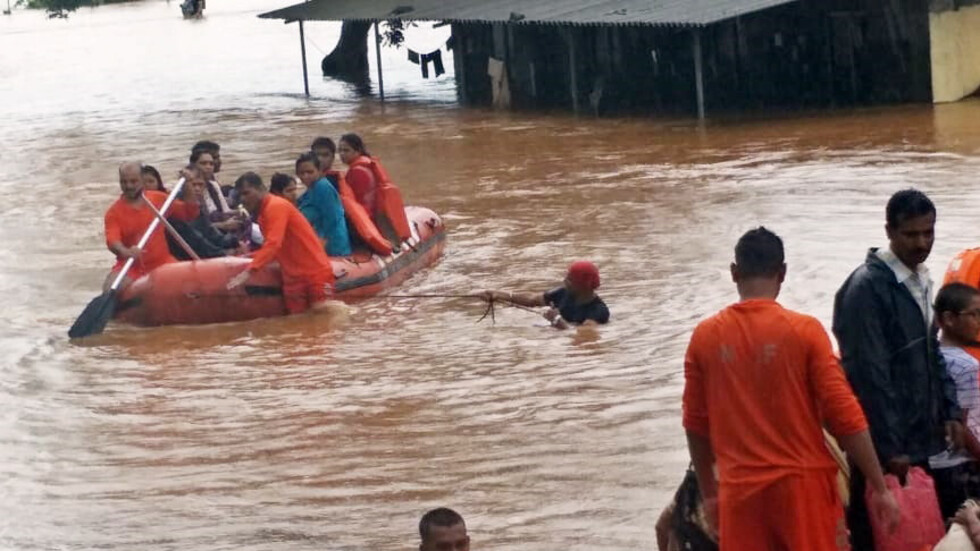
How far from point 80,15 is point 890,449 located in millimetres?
96507

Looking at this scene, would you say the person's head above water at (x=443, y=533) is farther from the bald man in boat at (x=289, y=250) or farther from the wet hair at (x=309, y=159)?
the wet hair at (x=309, y=159)

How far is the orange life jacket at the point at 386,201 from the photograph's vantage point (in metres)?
15.2

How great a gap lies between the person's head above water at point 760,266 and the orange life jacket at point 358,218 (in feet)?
31.2

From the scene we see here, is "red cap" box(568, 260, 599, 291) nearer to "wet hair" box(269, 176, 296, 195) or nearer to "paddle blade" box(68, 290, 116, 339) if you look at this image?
"wet hair" box(269, 176, 296, 195)

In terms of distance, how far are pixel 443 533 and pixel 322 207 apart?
9143mm

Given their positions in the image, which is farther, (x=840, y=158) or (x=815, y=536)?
(x=840, y=158)

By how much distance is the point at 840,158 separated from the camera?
2177cm

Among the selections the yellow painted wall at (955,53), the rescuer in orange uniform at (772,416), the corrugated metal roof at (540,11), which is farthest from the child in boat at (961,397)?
the yellow painted wall at (955,53)

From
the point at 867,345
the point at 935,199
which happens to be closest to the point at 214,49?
the point at 935,199

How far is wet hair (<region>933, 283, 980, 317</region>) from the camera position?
5871 millimetres

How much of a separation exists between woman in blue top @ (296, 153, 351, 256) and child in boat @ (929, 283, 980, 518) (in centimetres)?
874

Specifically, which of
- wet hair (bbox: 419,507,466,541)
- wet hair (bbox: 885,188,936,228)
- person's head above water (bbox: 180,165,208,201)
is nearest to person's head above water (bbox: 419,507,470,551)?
wet hair (bbox: 419,507,466,541)

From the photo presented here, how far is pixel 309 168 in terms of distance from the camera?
46.6 feet

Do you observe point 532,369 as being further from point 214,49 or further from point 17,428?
point 214,49
